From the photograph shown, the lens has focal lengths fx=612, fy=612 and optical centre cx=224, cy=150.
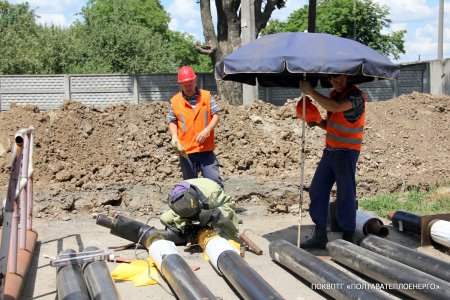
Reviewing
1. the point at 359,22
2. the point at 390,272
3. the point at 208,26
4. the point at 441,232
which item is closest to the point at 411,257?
the point at 390,272

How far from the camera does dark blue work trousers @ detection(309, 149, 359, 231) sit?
6355mm

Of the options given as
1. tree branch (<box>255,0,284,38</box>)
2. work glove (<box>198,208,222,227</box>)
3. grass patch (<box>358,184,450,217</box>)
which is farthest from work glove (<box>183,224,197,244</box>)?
tree branch (<box>255,0,284,38</box>)

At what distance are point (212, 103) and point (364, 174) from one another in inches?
195

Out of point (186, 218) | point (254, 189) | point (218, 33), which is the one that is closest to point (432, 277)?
point (186, 218)

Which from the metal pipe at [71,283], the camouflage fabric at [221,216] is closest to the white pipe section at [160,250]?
the camouflage fabric at [221,216]

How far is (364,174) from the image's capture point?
11469mm

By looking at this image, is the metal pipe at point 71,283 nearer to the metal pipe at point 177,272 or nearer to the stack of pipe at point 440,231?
the metal pipe at point 177,272

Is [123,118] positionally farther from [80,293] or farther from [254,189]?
[80,293]

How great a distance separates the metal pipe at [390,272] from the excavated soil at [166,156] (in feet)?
9.72

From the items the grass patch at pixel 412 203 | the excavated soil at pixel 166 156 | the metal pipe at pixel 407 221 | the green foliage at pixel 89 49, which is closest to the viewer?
the metal pipe at pixel 407 221

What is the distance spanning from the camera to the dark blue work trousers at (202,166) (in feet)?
24.2

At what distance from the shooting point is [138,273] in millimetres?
5707

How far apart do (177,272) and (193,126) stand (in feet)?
8.67

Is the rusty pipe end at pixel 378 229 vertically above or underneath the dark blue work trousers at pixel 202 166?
underneath
